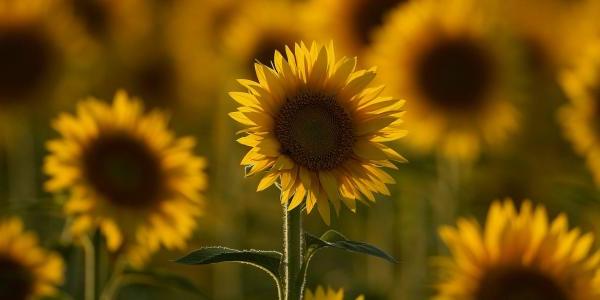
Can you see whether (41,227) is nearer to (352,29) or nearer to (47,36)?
(47,36)

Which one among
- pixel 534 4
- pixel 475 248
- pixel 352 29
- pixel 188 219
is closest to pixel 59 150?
pixel 188 219

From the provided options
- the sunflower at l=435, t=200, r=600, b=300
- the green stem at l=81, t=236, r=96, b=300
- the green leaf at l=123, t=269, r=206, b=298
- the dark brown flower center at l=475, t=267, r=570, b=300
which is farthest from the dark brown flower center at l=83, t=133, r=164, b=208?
the dark brown flower center at l=475, t=267, r=570, b=300

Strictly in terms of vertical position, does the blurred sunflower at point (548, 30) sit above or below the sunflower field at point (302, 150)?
above

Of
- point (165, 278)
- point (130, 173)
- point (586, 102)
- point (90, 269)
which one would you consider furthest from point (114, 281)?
point (586, 102)

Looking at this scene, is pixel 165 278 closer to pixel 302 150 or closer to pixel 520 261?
pixel 302 150

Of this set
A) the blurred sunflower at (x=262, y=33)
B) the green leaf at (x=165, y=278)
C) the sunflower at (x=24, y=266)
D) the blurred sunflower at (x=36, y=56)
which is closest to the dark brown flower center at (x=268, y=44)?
the blurred sunflower at (x=262, y=33)

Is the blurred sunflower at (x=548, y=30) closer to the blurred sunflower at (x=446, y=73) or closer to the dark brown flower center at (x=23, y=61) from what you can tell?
the blurred sunflower at (x=446, y=73)
